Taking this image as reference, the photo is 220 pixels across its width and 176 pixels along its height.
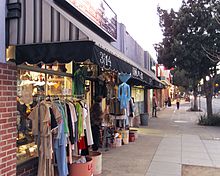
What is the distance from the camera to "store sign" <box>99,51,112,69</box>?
482 cm

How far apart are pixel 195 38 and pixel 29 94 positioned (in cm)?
1437

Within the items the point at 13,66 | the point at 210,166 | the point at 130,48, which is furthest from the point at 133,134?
the point at 13,66

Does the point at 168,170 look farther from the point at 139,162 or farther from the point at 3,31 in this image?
the point at 3,31

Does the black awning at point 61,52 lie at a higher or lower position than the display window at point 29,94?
higher

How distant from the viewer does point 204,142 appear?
1241cm

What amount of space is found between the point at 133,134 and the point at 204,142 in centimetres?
288

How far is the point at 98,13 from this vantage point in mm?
9672

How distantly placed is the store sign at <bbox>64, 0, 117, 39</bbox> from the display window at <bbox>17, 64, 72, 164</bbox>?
166 cm

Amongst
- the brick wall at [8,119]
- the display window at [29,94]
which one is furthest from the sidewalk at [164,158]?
the brick wall at [8,119]

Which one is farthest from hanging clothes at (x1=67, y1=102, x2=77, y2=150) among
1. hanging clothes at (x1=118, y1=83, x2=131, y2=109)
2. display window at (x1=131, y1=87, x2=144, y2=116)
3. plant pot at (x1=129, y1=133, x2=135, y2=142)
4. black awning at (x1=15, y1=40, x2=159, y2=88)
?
display window at (x1=131, y1=87, x2=144, y2=116)

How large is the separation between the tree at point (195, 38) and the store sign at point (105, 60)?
1400cm

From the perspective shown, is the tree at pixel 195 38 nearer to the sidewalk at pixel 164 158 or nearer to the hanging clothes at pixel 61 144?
the sidewalk at pixel 164 158

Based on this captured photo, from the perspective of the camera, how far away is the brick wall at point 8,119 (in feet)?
15.9

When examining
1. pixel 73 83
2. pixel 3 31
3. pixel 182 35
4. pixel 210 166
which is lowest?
pixel 210 166
